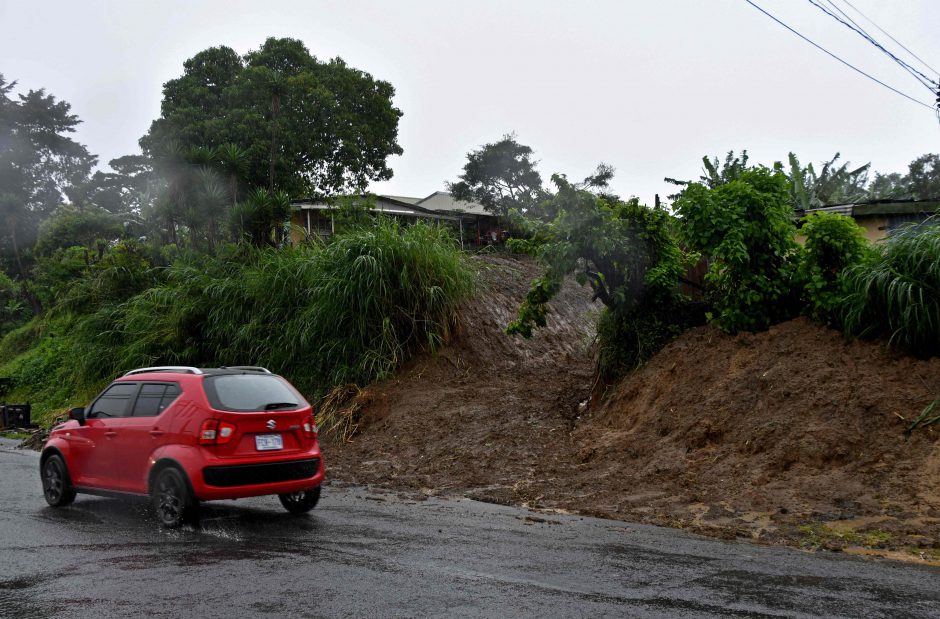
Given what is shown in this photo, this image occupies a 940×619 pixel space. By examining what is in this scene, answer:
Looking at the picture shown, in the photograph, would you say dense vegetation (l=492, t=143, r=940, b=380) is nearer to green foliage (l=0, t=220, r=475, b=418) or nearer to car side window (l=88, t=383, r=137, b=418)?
green foliage (l=0, t=220, r=475, b=418)

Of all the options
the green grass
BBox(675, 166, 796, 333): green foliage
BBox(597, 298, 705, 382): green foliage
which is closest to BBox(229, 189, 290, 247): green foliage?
BBox(597, 298, 705, 382): green foliage

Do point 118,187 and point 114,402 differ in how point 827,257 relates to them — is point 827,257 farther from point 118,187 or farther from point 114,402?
point 118,187

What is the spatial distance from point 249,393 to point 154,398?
1.07 metres

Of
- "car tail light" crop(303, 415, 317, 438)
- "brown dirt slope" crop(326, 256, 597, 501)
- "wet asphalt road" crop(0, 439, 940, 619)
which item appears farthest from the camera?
"brown dirt slope" crop(326, 256, 597, 501)

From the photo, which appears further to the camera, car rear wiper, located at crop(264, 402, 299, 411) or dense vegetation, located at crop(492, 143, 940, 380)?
dense vegetation, located at crop(492, 143, 940, 380)

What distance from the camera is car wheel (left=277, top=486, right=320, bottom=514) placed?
30.1 feet

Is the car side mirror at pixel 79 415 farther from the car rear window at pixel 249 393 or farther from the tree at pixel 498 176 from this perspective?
the tree at pixel 498 176

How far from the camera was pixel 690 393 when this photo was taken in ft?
38.3

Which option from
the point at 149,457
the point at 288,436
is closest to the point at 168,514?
the point at 149,457

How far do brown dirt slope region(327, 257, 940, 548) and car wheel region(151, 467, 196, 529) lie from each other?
144 inches

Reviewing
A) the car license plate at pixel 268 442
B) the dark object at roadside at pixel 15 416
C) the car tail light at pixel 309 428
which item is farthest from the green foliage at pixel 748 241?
the dark object at roadside at pixel 15 416

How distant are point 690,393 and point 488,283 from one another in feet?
30.3

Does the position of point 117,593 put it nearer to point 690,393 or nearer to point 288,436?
point 288,436

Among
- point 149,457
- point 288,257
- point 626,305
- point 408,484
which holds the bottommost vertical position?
point 408,484
